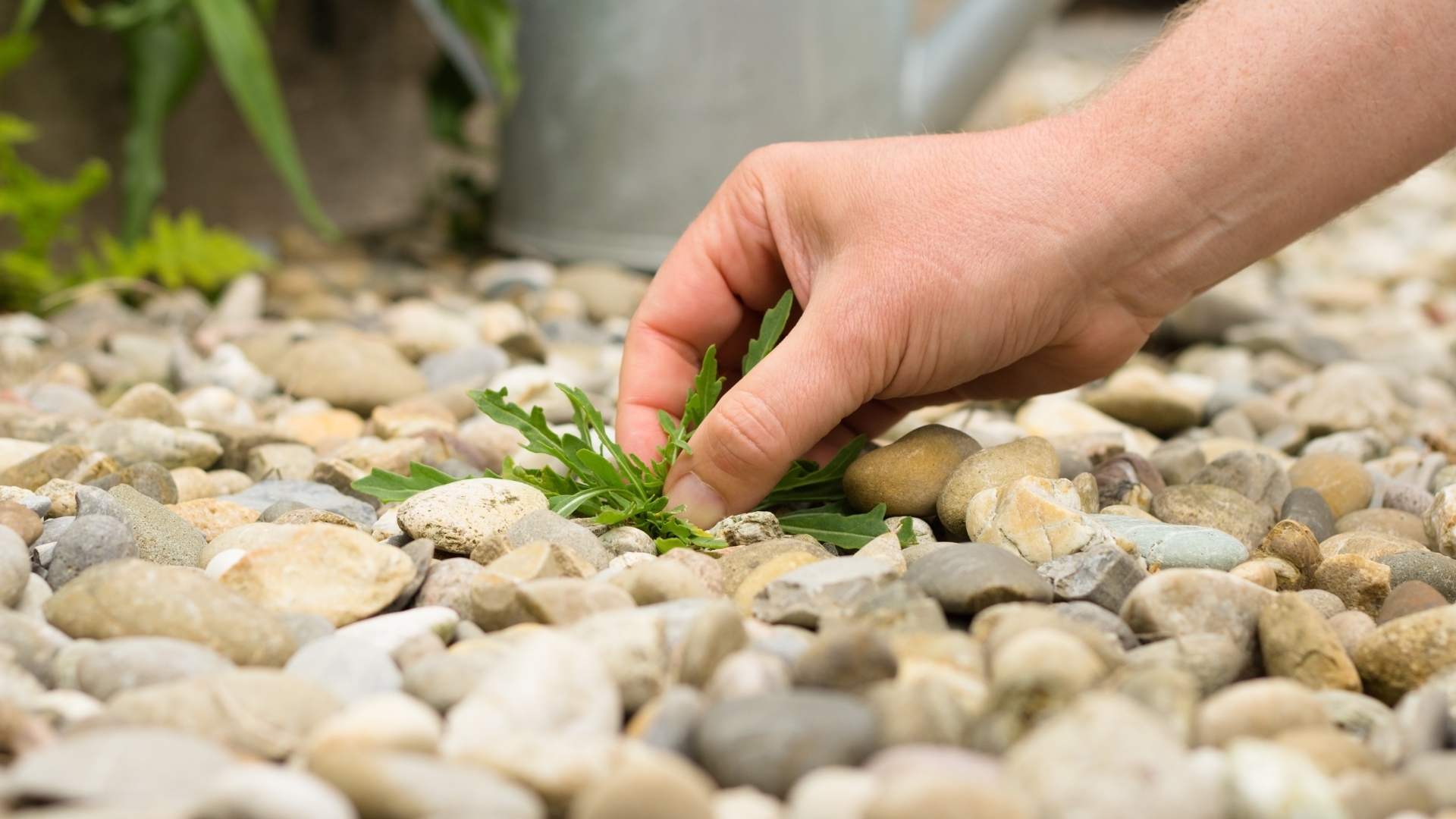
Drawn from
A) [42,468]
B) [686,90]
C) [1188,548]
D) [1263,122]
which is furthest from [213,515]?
[686,90]

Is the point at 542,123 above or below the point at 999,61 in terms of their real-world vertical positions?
below

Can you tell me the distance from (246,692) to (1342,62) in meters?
1.25

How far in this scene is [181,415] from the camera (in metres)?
1.60

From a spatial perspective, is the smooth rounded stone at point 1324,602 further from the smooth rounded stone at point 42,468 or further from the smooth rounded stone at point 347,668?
the smooth rounded stone at point 42,468

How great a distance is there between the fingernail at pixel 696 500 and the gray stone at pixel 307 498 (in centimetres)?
36

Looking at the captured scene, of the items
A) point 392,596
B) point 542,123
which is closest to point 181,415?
point 392,596

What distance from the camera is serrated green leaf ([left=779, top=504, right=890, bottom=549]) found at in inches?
47.7

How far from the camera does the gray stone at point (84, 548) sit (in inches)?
40.9

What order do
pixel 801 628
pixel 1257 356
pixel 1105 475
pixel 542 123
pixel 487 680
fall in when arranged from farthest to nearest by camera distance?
1. pixel 542 123
2. pixel 1257 356
3. pixel 1105 475
4. pixel 801 628
5. pixel 487 680

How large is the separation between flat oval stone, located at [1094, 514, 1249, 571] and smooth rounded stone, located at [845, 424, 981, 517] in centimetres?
21

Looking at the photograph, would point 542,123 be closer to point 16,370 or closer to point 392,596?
point 16,370

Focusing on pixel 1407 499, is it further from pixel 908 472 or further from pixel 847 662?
pixel 847 662

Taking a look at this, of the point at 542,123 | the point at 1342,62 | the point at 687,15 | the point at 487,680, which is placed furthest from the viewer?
the point at 542,123

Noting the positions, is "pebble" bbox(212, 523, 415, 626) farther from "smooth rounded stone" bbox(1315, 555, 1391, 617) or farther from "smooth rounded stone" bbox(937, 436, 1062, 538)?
"smooth rounded stone" bbox(1315, 555, 1391, 617)
